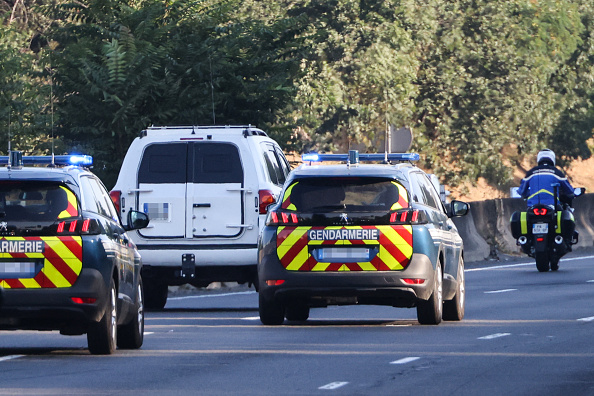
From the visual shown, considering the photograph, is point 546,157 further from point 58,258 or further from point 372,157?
point 58,258

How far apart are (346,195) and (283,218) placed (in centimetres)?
65

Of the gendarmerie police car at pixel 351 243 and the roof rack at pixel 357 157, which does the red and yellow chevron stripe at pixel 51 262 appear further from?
the roof rack at pixel 357 157

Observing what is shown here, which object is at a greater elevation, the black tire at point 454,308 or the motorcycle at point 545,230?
the motorcycle at point 545,230

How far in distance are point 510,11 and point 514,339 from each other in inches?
1464

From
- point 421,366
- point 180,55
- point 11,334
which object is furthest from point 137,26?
point 421,366

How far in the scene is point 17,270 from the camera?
12.4 metres

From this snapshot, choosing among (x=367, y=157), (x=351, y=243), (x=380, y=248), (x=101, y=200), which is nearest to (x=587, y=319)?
(x=380, y=248)

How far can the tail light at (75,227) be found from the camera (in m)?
12.5

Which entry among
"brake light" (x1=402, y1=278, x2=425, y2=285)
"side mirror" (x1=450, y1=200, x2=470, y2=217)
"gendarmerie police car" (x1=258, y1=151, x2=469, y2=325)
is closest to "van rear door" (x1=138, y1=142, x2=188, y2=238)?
"gendarmerie police car" (x1=258, y1=151, x2=469, y2=325)

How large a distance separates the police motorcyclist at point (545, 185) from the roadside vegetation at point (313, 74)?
3992mm

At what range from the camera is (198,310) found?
1873 centimetres

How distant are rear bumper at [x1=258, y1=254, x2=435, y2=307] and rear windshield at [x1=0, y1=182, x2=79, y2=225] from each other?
11.0 feet

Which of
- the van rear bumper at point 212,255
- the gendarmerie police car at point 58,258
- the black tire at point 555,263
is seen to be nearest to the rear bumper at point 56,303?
the gendarmerie police car at point 58,258

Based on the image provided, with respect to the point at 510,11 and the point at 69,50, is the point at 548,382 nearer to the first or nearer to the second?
the point at 69,50
